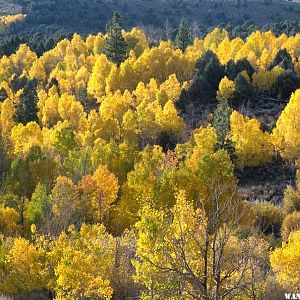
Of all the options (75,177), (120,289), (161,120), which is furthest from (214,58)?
(120,289)

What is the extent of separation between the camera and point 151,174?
5100 centimetres

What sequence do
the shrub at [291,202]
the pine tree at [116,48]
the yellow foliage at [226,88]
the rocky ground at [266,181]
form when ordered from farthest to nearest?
1. the pine tree at [116,48]
2. the yellow foliage at [226,88]
3. the rocky ground at [266,181]
4. the shrub at [291,202]

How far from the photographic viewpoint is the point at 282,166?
67.9 meters

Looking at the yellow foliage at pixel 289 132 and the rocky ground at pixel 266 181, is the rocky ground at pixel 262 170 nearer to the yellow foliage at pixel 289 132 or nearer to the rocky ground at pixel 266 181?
the rocky ground at pixel 266 181

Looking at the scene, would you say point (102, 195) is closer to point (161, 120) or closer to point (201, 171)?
point (201, 171)

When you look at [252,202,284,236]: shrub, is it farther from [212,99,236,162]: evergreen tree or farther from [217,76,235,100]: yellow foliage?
[217,76,235,100]: yellow foliage

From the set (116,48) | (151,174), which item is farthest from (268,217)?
(116,48)

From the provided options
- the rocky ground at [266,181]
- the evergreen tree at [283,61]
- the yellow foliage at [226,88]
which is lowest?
the rocky ground at [266,181]

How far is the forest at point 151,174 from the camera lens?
23.2 metres

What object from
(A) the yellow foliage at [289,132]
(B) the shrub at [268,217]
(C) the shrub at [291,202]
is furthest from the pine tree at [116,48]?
(B) the shrub at [268,217]

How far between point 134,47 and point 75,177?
6163 cm

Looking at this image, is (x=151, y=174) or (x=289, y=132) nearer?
(x=151, y=174)

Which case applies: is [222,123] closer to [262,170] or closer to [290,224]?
[262,170]

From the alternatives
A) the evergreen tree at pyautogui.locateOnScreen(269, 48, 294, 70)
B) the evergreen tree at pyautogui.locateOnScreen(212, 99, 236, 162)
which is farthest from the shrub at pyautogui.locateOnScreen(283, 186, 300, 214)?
the evergreen tree at pyautogui.locateOnScreen(269, 48, 294, 70)
